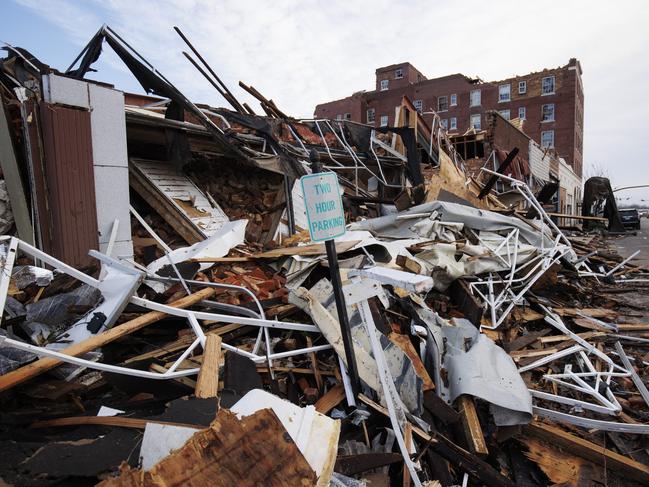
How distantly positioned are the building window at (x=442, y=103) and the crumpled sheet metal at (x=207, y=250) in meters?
48.7

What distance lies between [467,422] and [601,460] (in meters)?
1.05

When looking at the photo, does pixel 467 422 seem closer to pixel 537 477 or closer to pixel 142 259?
pixel 537 477

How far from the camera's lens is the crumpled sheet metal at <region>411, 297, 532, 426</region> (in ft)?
9.89

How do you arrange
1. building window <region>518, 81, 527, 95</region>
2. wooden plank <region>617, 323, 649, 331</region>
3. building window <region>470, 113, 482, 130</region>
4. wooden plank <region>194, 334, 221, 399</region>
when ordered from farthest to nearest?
building window <region>470, 113, 482, 130</region>
building window <region>518, 81, 527, 95</region>
wooden plank <region>617, 323, 649, 331</region>
wooden plank <region>194, 334, 221, 399</region>

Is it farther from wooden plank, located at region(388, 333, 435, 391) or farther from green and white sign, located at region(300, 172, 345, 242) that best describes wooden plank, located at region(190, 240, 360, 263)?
green and white sign, located at region(300, 172, 345, 242)

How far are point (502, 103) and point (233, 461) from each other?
52960mm

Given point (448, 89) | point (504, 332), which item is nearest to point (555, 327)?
point (504, 332)

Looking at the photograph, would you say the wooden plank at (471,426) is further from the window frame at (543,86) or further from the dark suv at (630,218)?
the window frame at (543,86)

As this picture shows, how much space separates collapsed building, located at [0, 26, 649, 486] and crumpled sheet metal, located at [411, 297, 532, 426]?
2cm

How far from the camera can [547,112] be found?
4534 centimetres

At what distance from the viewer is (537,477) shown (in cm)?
298

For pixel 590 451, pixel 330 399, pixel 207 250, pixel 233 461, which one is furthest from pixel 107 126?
pixel 590 451

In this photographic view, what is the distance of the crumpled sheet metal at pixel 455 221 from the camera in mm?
6828

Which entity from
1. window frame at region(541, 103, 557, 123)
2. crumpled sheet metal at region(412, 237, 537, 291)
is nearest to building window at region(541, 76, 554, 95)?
window frame at region(541, 103, 557, 123)
